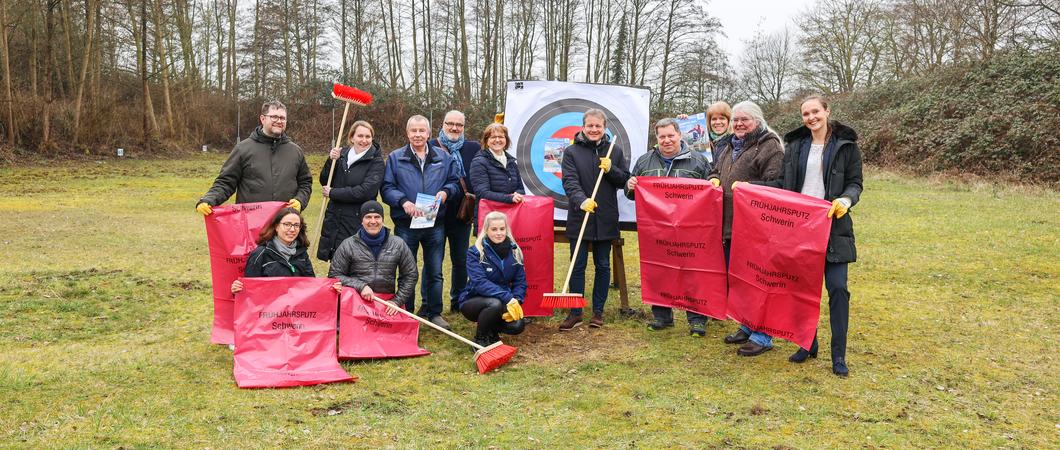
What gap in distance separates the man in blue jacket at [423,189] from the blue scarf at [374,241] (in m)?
0.51

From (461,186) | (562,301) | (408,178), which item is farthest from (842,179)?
(408,178)

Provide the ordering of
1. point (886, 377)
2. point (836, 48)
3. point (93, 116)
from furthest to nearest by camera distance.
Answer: point (836, 48) < point (93, 116) < point (886, 377)

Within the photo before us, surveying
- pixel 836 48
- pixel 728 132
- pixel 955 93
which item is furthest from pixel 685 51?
pixel 728 132

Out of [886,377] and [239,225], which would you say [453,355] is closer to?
[239,225]

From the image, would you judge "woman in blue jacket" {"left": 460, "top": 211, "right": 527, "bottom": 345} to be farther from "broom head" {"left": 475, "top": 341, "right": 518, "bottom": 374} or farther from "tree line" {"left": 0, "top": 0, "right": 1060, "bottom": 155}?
"tree line" {"left": 0, "top": 0, "right": 1060, "bottom": 155}

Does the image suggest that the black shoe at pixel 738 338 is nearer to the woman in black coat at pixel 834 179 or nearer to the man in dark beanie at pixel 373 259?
the woman in black coat at pixel 834 179

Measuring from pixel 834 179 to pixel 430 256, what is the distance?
10.7 ft

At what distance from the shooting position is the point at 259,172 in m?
5.48

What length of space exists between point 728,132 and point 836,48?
31314mm

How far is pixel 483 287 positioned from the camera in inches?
214

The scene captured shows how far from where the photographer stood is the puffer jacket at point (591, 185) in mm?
6039

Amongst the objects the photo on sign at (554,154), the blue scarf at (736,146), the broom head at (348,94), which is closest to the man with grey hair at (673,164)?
the blue scarf at (736,146)

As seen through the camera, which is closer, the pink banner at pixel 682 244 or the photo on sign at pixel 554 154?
the pink banner at pixel 682 244

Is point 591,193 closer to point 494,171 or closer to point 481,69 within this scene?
point 494,171
